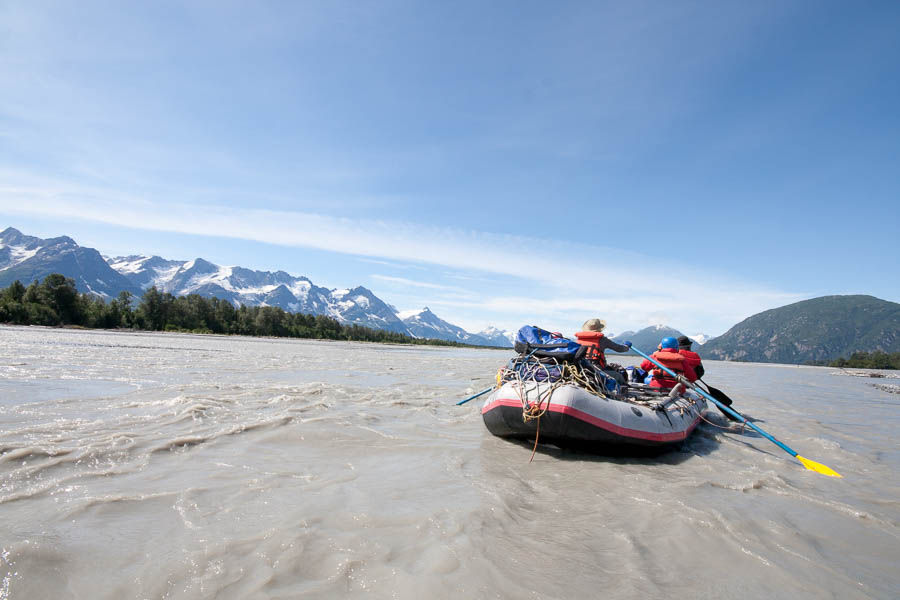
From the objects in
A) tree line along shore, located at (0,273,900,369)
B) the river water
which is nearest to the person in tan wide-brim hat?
the river water

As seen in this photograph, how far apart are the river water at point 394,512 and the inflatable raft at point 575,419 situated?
1.29 feet

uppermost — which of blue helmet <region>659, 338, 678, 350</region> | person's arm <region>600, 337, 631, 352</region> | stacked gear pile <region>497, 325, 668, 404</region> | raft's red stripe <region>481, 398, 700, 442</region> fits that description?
blue helmet <region>659, 338, 678, 350</region>

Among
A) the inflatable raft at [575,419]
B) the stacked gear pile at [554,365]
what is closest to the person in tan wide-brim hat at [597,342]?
the stacked gear pile at [554,365]

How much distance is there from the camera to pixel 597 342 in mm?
9305

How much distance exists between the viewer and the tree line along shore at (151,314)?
7250cm

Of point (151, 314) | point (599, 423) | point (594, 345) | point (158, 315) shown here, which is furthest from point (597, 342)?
point (158, 315)

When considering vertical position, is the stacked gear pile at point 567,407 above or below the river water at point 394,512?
above

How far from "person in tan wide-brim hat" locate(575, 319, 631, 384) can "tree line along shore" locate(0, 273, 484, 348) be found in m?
90.6

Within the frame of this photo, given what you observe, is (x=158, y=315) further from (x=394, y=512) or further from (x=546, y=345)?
(x=394, y=512)

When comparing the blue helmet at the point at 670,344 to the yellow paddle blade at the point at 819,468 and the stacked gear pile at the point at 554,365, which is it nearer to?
the stacked gear pile at the point at 554,365

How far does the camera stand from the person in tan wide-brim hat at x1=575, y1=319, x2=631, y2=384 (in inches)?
364

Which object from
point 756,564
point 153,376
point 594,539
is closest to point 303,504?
point 594,539

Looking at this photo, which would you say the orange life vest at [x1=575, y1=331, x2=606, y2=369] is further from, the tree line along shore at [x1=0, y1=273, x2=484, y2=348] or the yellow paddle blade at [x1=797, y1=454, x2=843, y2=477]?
the tree line along shore at [x1=0, y1=273, x2=484, y2=348]

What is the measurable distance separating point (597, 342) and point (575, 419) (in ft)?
8.74
